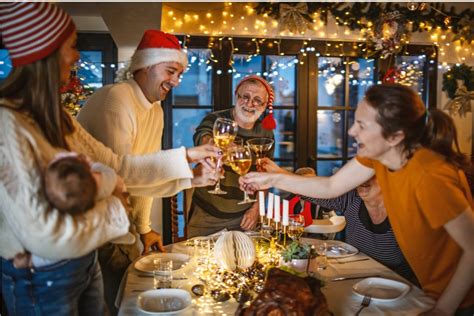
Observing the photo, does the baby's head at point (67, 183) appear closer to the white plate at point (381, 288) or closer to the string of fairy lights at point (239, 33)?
the white plate at point (381, 288)

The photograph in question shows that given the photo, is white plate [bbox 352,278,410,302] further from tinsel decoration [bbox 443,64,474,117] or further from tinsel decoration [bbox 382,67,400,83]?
tinsel decoration [bbox 443,64,474,117]

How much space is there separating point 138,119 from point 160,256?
68 cm

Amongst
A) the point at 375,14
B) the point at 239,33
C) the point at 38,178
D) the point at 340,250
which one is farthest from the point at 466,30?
the point at 38,178

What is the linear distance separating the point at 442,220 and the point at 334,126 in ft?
12.1

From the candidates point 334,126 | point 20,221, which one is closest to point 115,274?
point 20,221

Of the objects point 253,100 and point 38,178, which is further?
point 253,100

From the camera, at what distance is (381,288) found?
1.69 meters

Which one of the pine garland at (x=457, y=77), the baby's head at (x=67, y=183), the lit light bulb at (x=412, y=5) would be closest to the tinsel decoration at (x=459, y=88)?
the pine garland at (x=457, y=77)

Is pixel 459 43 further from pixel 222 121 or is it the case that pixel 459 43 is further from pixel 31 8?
pixel 31 8

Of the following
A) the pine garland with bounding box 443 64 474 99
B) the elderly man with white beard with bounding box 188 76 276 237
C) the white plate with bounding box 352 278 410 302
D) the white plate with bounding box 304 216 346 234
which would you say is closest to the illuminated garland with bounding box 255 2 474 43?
the pine garland with bounding box 443 64 474 99

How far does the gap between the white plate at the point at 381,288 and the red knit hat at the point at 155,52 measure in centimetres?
146

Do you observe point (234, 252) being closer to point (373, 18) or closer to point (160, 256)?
point (160, 256)

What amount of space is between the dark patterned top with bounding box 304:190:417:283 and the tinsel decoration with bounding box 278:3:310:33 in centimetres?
226

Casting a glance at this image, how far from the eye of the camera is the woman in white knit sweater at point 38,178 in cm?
113
